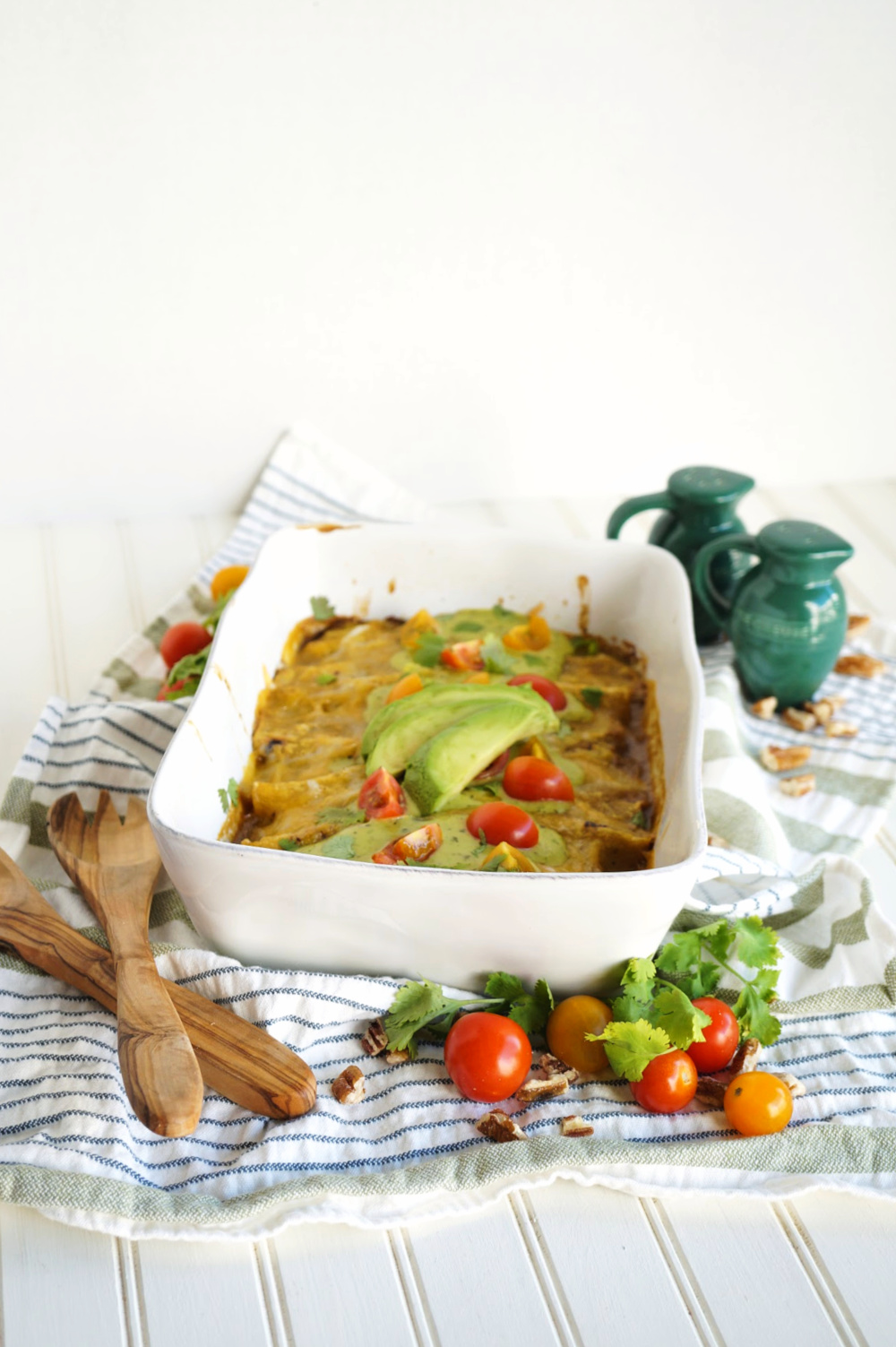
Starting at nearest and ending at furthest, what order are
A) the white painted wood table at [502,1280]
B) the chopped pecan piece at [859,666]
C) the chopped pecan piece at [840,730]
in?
the white painted wood table at [502,1280]
the chopped pecan piece at [840,730]
the chopped pecan piece at [859,666]

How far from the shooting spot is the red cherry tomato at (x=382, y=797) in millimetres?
1433

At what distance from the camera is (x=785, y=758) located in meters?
1.85

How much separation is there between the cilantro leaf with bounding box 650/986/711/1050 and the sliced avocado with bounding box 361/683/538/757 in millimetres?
458

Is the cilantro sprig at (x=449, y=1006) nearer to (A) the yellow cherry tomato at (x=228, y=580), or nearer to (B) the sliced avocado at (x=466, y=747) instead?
(B) the sliced avocado at (x=466, y=747)

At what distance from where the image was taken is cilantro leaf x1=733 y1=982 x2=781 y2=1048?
132cm

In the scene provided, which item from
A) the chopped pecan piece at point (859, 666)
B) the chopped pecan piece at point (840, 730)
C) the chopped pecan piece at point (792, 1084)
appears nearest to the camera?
the chopped pecan piece at point (792, 1084)

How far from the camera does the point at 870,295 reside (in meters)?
2.57

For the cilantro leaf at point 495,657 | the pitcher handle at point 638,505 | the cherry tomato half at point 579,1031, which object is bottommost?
the cherry tomato half at point 579,1031

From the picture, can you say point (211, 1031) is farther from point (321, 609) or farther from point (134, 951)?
point (321, 609)

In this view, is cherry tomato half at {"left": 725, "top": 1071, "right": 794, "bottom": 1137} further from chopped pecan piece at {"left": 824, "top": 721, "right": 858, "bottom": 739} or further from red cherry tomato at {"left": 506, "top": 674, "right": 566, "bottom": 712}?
chopped pecan piece at {"left": 824, "top": 721, "right": 858, "bottom": 739}

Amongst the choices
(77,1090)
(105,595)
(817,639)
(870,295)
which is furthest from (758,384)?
(77,1090)

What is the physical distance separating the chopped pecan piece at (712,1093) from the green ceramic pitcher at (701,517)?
0.98 m

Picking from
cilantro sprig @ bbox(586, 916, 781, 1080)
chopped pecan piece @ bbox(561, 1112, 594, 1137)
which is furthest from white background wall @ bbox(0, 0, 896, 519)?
chopped pecan piece @ bbox(561, 1112, 594, 1137)

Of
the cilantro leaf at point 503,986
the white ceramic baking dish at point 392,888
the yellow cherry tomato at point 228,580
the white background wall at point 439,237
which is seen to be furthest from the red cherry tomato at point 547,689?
the white background wall at point 439,237
